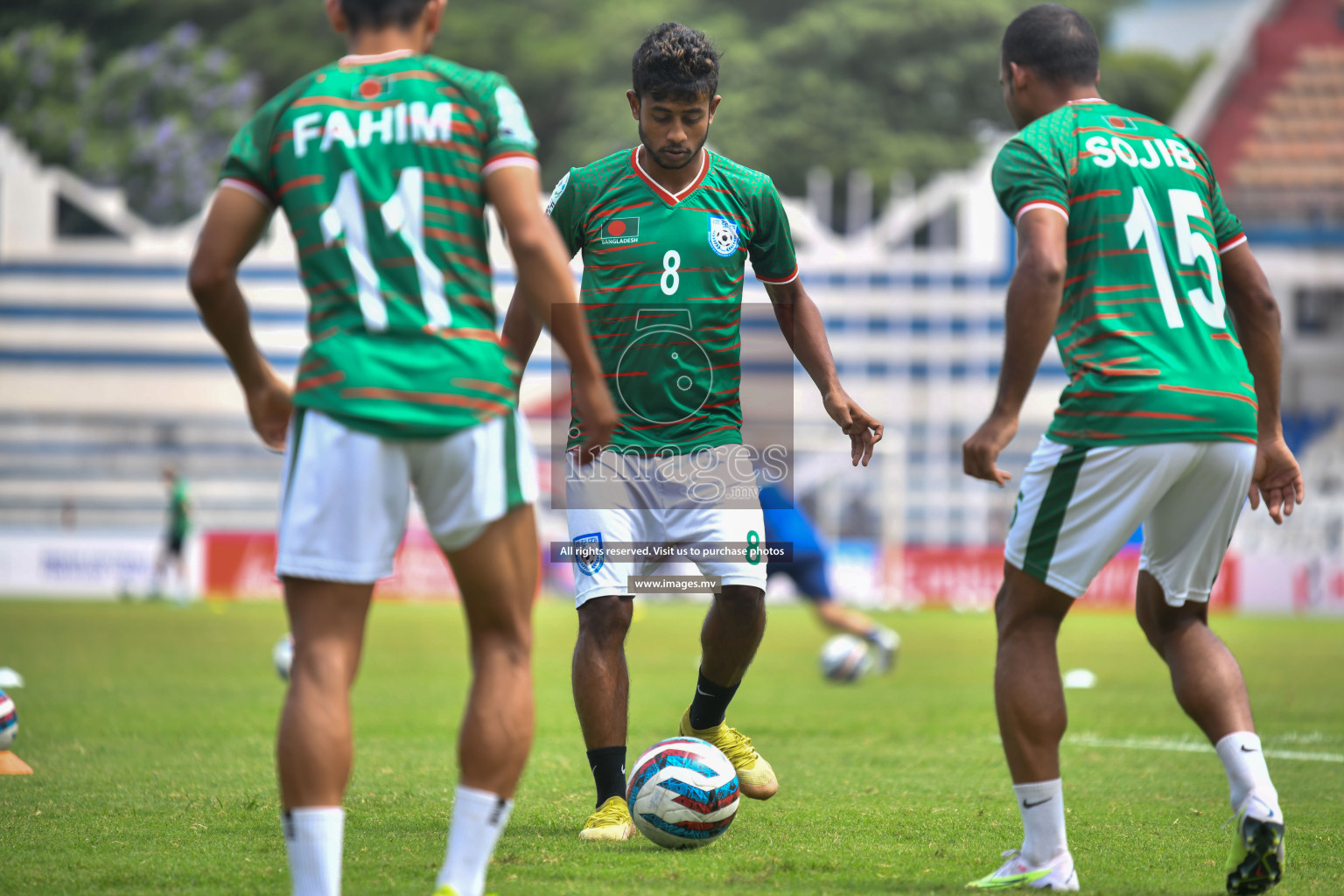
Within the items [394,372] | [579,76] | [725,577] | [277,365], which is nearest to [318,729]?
[394,372]

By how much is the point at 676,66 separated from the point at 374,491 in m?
2.43

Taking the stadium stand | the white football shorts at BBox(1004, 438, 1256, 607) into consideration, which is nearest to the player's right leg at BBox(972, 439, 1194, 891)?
the white football shorts at BBox(1004, 438, 1256, 607)

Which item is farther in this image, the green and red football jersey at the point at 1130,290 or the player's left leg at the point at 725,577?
the player's left leg at the point at 725,577

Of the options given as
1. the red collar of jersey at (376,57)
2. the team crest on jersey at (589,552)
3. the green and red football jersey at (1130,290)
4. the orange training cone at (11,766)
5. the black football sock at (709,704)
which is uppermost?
the red collar of jersey at (376,57)

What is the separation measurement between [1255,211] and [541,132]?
82.8 ft

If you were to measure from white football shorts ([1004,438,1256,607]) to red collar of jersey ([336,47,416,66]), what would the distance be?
215 cm

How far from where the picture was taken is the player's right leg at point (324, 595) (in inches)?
141

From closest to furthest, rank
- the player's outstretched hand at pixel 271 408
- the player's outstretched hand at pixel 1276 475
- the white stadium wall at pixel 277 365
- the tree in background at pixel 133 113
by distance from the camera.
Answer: the player's outstretched hand at pixel 271 408, the player's outstretched hand at pixel 1276 475, the white stadium wall at pixel 277 365, the tree in background at pixel 133 113

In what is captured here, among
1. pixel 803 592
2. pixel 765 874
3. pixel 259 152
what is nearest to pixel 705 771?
pixel 765 874

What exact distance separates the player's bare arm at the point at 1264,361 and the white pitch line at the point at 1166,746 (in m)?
3.35

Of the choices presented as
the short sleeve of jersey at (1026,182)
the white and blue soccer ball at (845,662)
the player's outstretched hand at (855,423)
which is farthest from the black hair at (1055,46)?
the white and blue soccer ball at (845,662)

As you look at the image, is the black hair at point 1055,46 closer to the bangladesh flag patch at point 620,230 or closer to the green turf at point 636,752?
the bangladesh flag patch at point 620,230

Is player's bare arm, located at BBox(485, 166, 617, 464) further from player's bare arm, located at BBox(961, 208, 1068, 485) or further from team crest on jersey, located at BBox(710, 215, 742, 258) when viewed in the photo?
team crest on jersey, located at BBox(710, 215, 742, 258)

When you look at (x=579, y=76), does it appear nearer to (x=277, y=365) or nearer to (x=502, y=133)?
(x=277, y=365)
